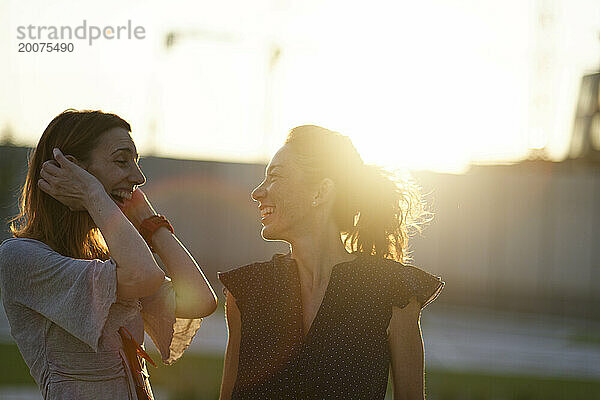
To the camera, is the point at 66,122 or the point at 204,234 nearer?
the point at 66,122

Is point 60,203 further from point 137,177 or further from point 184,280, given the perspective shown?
point 184,280

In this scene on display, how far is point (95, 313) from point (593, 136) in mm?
37291

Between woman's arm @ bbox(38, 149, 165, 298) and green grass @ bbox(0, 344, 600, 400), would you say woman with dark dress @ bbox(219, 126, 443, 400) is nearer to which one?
woman's arm @ bbox(38, 149, 165, 298)

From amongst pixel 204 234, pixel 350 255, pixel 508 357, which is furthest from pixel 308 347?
pixel 204 234

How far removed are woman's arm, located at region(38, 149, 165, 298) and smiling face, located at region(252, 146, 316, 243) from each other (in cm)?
73

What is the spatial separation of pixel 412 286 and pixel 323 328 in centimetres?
38

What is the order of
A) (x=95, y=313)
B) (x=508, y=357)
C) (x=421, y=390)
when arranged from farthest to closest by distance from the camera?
(x=508, y=357), (x=421, y=390), (x=95, y=313)

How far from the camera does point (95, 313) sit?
3012 mm

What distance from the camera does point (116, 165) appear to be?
126 inches


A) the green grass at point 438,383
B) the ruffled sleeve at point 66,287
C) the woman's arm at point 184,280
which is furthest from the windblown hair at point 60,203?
the green grass at point 438,383

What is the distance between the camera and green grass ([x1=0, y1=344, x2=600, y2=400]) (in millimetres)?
10492

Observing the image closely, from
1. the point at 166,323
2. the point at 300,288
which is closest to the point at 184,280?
the point at 166,323

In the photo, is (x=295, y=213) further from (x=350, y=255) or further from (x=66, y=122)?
(x=66, y=122)

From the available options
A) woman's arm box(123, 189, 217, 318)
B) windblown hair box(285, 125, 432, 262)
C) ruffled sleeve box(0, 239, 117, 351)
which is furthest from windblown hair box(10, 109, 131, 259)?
windblown hair box(285, 125, 432, 262)
